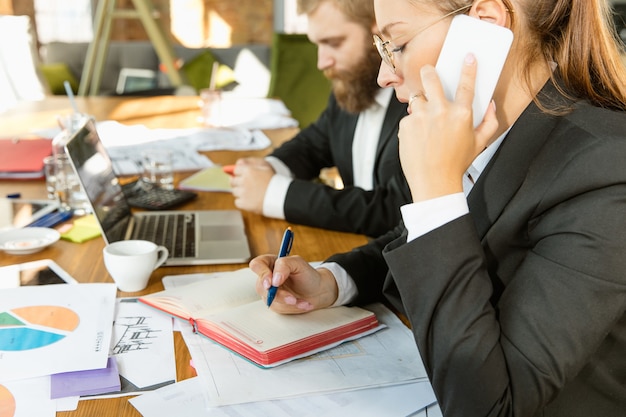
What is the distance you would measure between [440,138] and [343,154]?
1.17 meters

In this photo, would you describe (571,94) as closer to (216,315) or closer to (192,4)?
(216,315)

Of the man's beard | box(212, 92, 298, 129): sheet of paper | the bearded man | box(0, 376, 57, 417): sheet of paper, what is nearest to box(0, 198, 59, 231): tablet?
the bearded man

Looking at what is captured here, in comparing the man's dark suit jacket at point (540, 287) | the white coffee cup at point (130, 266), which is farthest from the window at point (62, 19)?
the man's dark suit jacket at point (540, 287)

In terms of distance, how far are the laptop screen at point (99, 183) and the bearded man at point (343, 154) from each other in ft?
0.95

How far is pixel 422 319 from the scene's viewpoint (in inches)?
30.6

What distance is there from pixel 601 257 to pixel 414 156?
0.24 meters

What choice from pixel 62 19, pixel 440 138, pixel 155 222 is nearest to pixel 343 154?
pixel 155 222

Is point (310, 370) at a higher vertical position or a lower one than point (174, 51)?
higher

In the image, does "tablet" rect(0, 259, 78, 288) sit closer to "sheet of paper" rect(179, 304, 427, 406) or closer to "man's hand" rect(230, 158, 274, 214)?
"sheet of paper" rect(179, 304, 427, 406)

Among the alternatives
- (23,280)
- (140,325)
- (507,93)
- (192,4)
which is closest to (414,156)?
(507,93)

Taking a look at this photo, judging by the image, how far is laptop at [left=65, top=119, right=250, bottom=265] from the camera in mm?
1251

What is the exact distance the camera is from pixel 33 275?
1.15 metres

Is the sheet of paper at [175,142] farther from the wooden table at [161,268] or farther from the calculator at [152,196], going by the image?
the calculator at [152,196]

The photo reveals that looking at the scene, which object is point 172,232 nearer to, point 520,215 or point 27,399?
point 27,399
